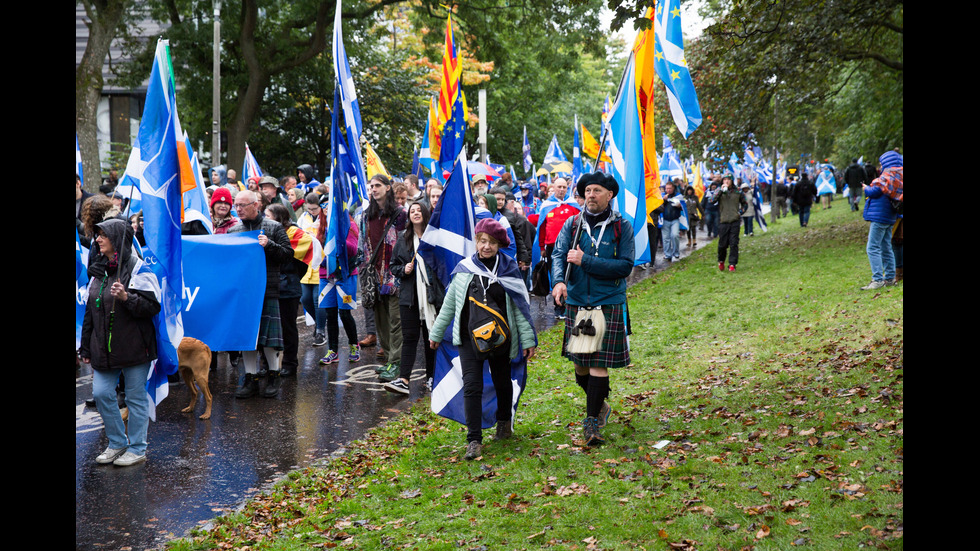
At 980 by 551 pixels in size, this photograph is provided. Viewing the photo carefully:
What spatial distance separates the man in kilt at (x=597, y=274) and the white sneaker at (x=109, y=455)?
3.46 metres

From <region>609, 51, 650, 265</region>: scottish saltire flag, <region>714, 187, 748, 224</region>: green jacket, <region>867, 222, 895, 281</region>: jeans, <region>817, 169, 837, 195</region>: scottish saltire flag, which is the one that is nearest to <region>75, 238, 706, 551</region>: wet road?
<region>609, 51, 650, 265</region>: scottish saltire flag

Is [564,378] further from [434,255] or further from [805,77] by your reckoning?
[805,77]

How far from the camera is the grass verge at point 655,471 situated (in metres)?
4.91

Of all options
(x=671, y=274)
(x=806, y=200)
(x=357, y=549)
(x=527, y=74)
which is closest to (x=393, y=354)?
(x=357, y=549)

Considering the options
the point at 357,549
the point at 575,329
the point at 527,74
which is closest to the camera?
the point at 357,549

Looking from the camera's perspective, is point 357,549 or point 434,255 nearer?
point 357,549

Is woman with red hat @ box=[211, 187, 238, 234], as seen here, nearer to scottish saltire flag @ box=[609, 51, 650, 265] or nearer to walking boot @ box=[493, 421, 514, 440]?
walking boot @ box=[493, 421, 514, 440]

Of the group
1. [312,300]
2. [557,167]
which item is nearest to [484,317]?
[312,300]

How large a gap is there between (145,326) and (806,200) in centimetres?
2463

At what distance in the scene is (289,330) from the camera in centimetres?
948

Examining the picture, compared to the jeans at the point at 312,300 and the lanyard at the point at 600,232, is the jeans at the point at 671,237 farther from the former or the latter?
the lanyard at the point at 600,232

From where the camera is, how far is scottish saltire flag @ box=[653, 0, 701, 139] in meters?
8.77

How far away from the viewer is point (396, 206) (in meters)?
9.76

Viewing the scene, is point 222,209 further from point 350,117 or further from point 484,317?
point 484,317
